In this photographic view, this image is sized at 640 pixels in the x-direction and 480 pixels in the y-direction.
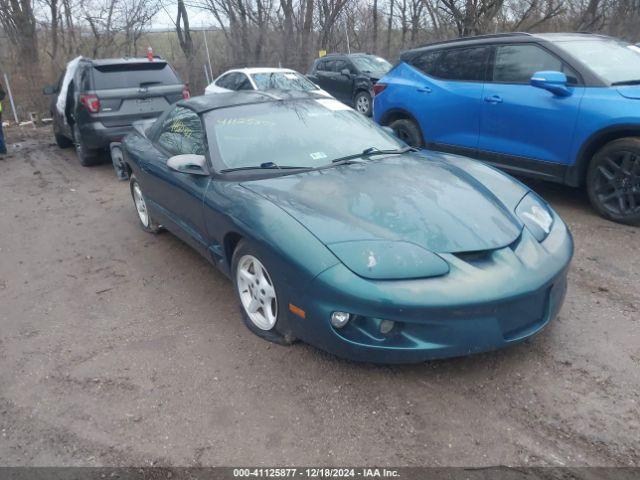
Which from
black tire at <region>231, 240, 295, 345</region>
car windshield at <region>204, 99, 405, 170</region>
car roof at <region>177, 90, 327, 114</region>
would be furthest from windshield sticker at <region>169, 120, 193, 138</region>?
black tire at <region>231, 240, 295, 345</region>

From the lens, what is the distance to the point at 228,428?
2568 millimetres

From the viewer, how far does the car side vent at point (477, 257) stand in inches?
107

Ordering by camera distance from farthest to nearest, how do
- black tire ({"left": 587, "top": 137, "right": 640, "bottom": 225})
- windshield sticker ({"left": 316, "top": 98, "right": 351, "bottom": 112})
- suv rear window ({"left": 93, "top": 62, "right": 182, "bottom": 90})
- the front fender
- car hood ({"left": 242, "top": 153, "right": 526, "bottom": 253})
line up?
suv rear window ({"left": 93, "top": 62, "right": 182, "bottom": 90}), black tire ({"left": 587, "top": 137, "right": 640, "bottom": 225}), windshield sticker ({"left": 316, "top": 98, "right": 351, "bottom": 112}), car hood ({"left": 242, "top": 153, "right": 526, "bottom": 253}), the front fender

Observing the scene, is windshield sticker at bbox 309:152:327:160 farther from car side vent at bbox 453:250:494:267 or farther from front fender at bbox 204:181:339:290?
car side vent at bbox 453:250:494:267

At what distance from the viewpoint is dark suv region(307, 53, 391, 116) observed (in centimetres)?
1312

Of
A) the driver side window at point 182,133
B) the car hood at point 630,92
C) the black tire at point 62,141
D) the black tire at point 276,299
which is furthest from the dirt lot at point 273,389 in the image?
the black tire at point 62,141

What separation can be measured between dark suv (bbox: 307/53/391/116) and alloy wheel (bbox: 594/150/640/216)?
329 inches

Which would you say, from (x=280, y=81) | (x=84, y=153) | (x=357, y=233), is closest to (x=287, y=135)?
(x=357, y=233)

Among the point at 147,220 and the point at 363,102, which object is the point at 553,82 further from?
the point at 363,102

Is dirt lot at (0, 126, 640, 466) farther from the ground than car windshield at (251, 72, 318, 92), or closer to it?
closer to it

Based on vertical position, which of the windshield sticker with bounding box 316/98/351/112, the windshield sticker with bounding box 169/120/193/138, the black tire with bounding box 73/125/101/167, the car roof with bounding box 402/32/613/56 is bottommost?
the black tire with bounding box 73/125/101/167

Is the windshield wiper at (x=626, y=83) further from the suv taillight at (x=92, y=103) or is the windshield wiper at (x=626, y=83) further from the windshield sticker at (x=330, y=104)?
the suv taillight at (x=92, y=103)

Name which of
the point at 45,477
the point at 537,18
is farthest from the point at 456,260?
the point at 537,18

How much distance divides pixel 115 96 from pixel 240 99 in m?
4.73
